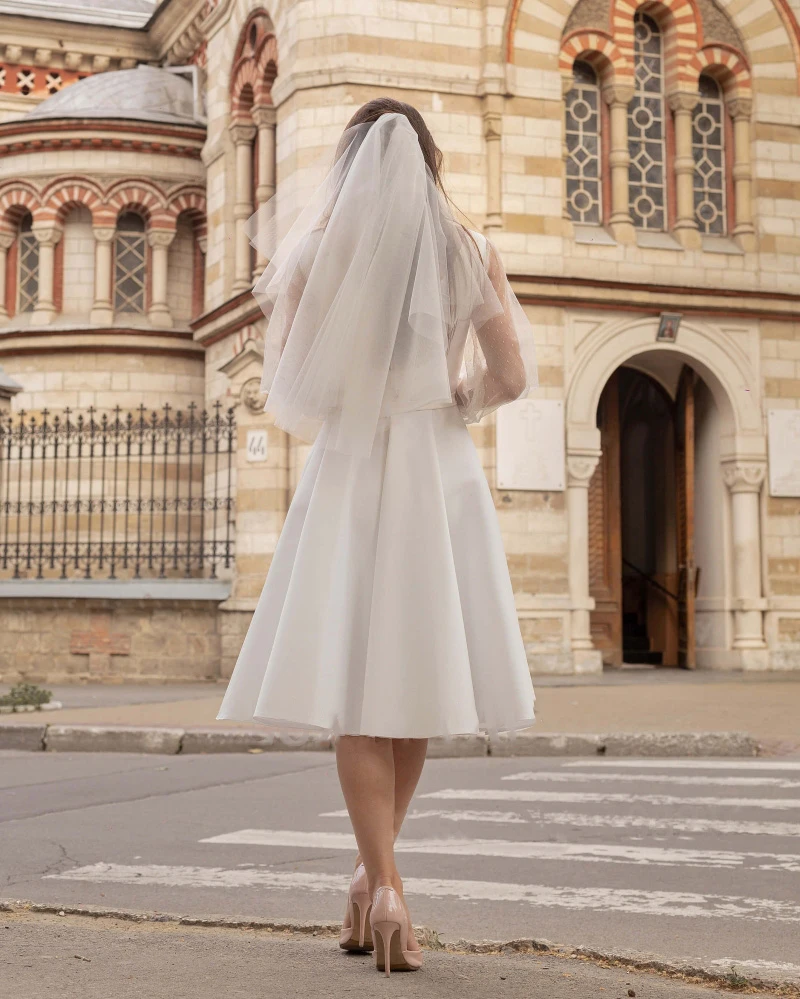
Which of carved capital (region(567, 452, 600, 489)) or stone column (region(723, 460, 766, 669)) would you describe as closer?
carved capital (region(567, 452, 600, 489))

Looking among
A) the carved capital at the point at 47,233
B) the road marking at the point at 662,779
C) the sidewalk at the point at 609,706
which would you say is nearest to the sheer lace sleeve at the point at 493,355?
the road marking at the point at 662,779

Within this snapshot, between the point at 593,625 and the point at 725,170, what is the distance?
6735 mm

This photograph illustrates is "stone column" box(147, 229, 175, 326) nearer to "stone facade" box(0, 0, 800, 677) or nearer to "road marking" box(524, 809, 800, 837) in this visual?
"stone facade" box(0, 0, 800, 677)

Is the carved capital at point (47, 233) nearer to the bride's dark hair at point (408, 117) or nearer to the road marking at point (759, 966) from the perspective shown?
the bride's dark hair at point (408, 117)

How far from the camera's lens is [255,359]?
17094 millimetres

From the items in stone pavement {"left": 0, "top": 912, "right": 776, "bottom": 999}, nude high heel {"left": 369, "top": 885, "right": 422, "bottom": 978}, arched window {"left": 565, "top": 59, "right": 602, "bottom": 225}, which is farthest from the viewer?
arched window {"left": 565, "top": 59, "right": 602, "bottom": 225}

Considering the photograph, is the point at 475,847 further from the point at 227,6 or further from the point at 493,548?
the point at 227,6

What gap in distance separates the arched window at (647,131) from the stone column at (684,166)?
0.74ft

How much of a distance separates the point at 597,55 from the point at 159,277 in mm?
8741

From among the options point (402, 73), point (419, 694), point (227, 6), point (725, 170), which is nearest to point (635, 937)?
point (419, 694)

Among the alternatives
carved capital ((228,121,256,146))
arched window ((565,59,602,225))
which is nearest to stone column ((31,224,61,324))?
carved capital ((228,121,256,146))

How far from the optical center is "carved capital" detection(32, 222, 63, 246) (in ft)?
75.2

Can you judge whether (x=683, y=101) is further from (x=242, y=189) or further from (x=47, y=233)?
(x=47, y=233)

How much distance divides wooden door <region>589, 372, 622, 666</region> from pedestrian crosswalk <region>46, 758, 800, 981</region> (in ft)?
35.1
